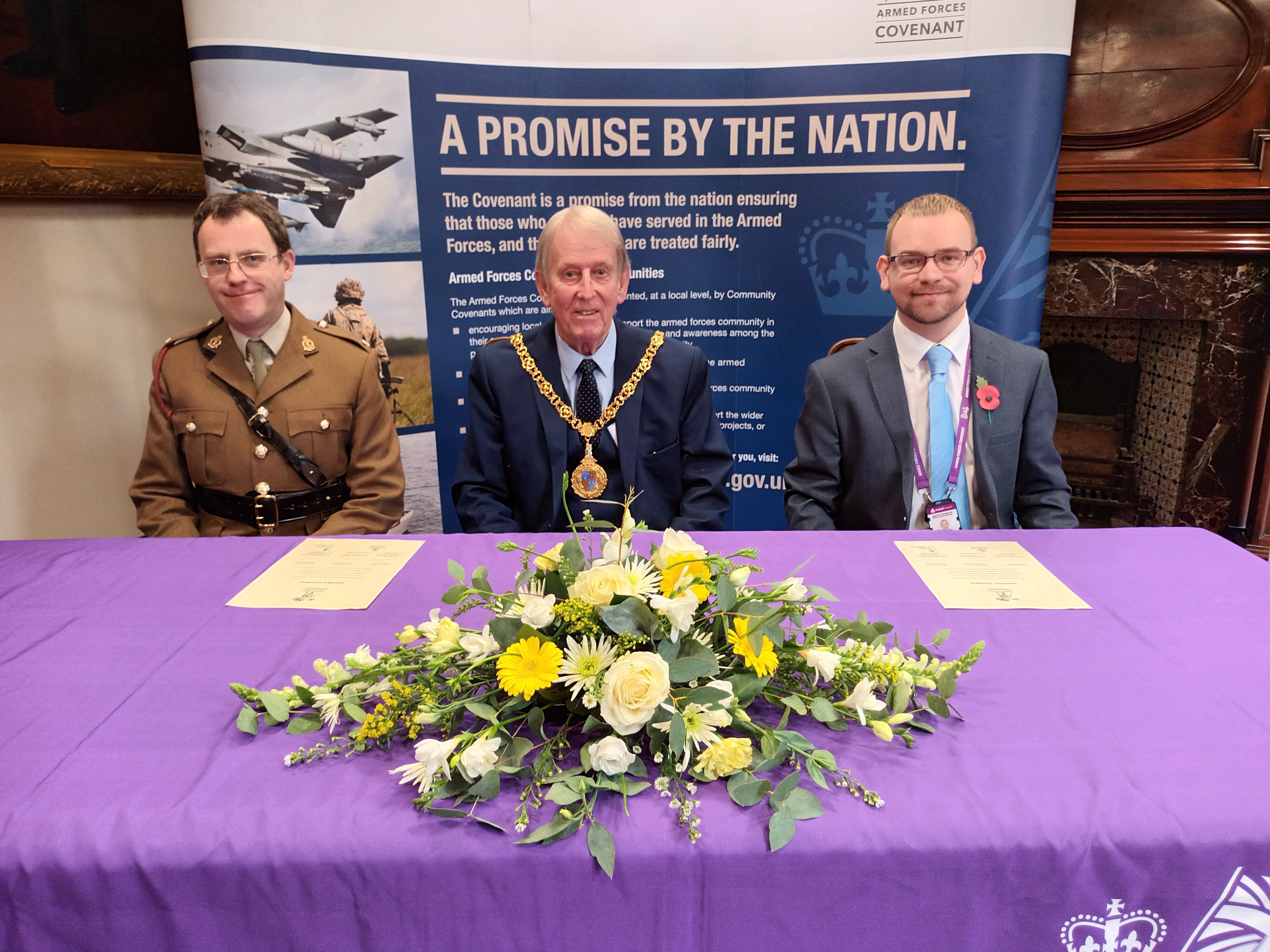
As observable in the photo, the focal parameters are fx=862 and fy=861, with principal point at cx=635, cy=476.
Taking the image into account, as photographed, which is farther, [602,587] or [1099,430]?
[1099,430]

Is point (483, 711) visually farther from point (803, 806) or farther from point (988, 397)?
point (988, 397)

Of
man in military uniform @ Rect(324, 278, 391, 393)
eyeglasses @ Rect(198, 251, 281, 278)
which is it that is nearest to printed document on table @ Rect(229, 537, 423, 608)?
eyeglasses @ Rect(198, 251, 281, 278)

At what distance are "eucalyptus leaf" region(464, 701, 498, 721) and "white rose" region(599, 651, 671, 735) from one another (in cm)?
14

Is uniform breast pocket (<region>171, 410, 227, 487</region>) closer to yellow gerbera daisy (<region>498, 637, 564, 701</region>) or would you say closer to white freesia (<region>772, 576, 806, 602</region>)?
yellow gerbera daisy (<region>498, 637, 564, 701</region>)

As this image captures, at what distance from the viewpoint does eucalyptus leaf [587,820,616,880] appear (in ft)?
2.87

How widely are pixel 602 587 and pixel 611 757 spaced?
18 cm

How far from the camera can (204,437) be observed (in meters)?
2.27

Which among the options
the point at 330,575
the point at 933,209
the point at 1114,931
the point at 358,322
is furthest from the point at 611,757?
the point at 358,322

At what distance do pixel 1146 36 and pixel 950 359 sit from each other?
7.48ft

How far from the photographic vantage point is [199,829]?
93cm

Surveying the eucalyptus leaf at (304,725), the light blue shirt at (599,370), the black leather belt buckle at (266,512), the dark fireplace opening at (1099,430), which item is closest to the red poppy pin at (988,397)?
the light blue shirt at (599,370)

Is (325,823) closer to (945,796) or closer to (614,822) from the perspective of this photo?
(614,822)

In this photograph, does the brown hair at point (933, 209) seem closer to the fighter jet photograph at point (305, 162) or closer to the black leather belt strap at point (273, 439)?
the black leather belt strap at point (273, 439)

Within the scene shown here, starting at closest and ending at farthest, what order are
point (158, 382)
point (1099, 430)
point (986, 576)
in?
point (986, 576) < point (158, 382) < point (1099, 430)
